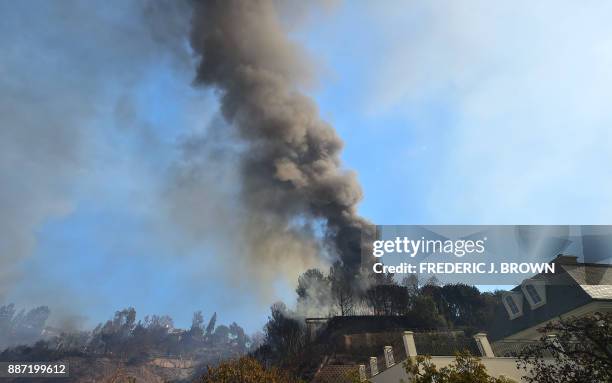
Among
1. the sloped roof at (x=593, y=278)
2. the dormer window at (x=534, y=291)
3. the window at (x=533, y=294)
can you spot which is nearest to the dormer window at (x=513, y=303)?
the dormer window at (x=534, y=291)

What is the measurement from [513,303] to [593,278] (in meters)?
5.27

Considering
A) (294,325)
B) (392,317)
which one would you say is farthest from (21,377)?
(392,317)

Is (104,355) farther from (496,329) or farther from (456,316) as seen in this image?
(496,329)

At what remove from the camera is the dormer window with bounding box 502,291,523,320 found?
22438 millimetres

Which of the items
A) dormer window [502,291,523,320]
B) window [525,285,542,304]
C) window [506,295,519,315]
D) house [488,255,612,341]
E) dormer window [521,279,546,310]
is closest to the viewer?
house [488,255,612,341]

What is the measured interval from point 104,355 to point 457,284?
428 ft

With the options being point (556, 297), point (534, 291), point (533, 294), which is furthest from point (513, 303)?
point (556, 297)

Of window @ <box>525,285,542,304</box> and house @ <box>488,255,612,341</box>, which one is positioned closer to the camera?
house @ <box>488,255,612,341</box>

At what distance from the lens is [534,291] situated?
2145 centimetres

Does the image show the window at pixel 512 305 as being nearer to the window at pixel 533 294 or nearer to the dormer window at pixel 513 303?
the dormer window at pixel 513 303

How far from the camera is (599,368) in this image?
380 inches

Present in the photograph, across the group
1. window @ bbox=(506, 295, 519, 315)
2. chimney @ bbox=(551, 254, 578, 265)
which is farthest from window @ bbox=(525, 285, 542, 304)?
chimney @ bbox=(551, 254, 578, 265)

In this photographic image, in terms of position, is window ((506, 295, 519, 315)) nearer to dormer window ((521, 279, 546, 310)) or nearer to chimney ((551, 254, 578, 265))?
dormer window ((521, 279, 546, 310))

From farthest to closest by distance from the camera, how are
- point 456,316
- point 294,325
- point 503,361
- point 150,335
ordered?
point 150,335
point 294,325
point 456,316
point 503,361
